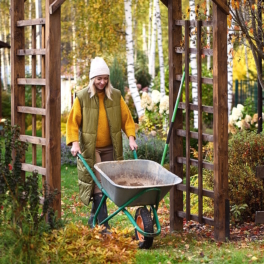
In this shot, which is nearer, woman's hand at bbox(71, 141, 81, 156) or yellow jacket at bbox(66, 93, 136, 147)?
woman's hand at bbox(71, 141, 81, 156)

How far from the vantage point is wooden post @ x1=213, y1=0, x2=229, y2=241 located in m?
5.63

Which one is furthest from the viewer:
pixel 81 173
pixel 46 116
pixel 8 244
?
pixel 81 173

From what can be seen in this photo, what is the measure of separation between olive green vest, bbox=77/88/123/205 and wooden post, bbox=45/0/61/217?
68 cm

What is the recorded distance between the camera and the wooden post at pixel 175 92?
20.6 feet

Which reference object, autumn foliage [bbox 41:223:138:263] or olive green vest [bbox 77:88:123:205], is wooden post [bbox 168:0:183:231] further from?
autumn foliage [bbox 41:223:138:263]

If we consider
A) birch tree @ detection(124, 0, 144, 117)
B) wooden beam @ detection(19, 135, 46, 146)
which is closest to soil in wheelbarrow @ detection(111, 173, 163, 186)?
wooden beam @ detection(19, 135, 46, 146)

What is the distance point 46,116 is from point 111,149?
109 centimetres

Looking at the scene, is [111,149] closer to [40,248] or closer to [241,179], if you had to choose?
[241,179]

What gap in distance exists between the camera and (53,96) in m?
5.31

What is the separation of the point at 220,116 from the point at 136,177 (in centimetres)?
105

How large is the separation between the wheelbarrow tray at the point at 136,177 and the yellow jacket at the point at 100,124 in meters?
0.41

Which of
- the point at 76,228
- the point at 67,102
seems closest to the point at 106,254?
the point at 76,228

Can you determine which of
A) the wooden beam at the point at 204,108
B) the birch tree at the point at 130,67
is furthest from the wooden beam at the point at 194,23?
the birch tree at the point at 130,67

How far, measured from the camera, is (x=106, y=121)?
6.09 meters
